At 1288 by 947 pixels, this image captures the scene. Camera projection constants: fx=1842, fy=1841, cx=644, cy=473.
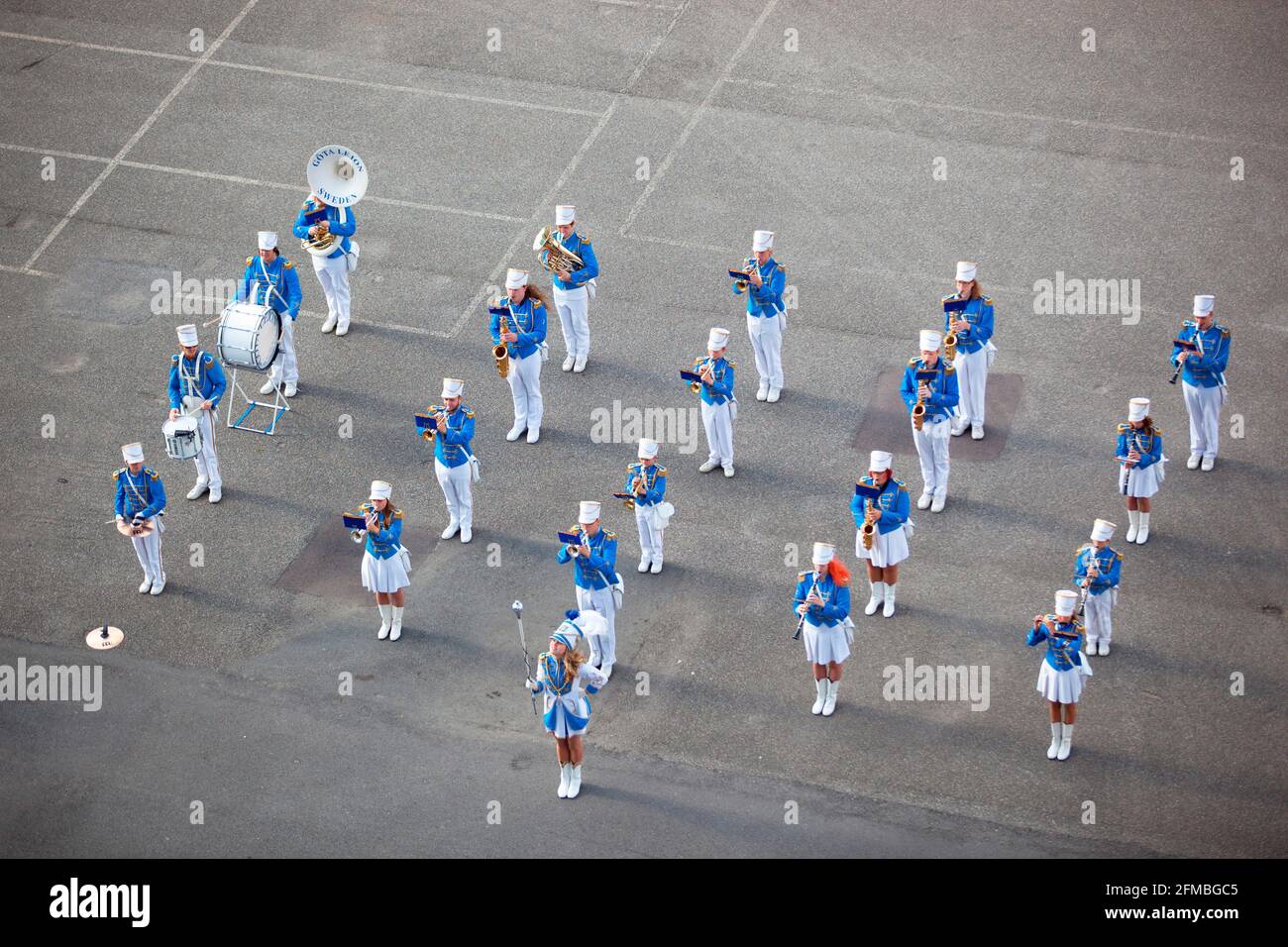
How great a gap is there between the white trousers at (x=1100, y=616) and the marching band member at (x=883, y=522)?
232 cm

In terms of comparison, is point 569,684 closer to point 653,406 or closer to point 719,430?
point 719,430

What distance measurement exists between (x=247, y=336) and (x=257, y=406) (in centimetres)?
212

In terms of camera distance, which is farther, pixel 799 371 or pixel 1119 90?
pixel 1119 90

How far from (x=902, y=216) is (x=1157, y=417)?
20.5 feet

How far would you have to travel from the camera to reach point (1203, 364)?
23.7m

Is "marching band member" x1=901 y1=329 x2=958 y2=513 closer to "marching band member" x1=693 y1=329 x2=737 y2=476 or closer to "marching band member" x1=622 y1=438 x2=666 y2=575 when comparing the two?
"marching band member" x1=693 y1=329 x2=737 y2=476

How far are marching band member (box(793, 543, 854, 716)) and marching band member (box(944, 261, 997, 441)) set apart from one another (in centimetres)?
501

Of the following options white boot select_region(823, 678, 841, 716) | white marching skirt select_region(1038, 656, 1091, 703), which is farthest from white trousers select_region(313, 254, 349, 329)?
white marching skirt select_region(1038, 656, 1091, 703)

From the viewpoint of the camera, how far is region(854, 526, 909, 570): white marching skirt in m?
22.1

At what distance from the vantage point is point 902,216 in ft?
98.7

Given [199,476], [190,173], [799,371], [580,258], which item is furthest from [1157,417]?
[190,173]

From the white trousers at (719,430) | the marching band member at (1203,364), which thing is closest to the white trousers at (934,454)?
the white trousers at (719,430)

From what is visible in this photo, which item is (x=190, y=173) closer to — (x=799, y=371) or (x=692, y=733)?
(x=799, y=371)

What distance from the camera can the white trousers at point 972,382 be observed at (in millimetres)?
24906
